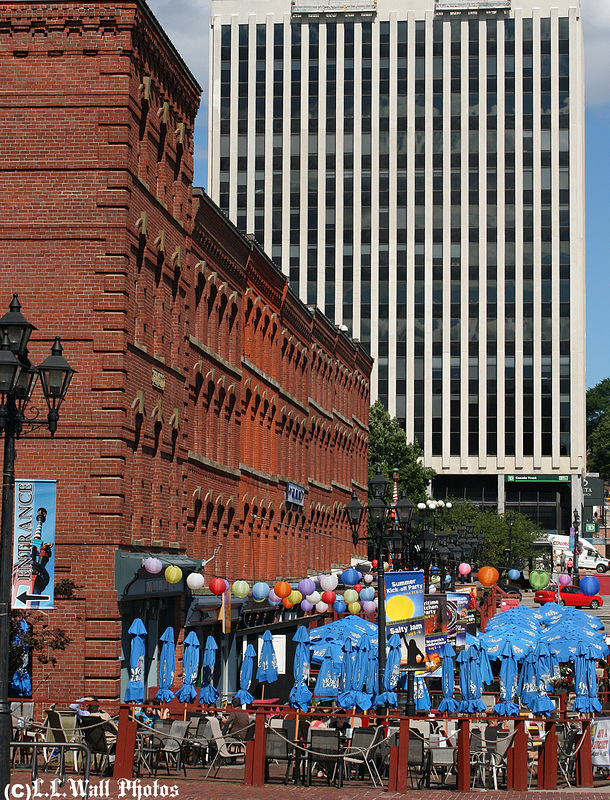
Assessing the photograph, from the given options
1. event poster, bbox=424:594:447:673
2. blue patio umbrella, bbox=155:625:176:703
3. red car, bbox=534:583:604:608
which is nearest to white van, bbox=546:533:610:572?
red car, bbox=534:583:604:608

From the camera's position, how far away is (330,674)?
29.6 m

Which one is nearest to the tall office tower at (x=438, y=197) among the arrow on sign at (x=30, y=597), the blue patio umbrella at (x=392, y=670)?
the blue patio umbrella at (x=392, y=670)

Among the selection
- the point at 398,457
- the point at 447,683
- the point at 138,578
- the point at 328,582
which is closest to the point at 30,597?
the point at 138,578

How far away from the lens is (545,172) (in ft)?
352

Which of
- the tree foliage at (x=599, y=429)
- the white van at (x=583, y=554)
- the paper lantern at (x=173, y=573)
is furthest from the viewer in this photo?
the tree foliage at (x=599, y=429)

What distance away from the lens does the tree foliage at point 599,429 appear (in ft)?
524

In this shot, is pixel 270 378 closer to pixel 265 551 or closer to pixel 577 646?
pixel 265 551

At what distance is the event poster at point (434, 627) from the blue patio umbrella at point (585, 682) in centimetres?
321

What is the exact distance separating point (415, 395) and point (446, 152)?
22183 mm

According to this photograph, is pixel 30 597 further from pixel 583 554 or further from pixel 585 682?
pixel 583 554

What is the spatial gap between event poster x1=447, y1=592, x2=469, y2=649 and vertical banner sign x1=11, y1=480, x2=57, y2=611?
38.6 feet

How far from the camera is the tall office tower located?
107m

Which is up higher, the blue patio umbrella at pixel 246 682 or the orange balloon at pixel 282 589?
the orange balloon at pixel 282 589

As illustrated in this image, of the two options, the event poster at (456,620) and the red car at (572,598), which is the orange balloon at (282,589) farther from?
the red car at (572,598)
